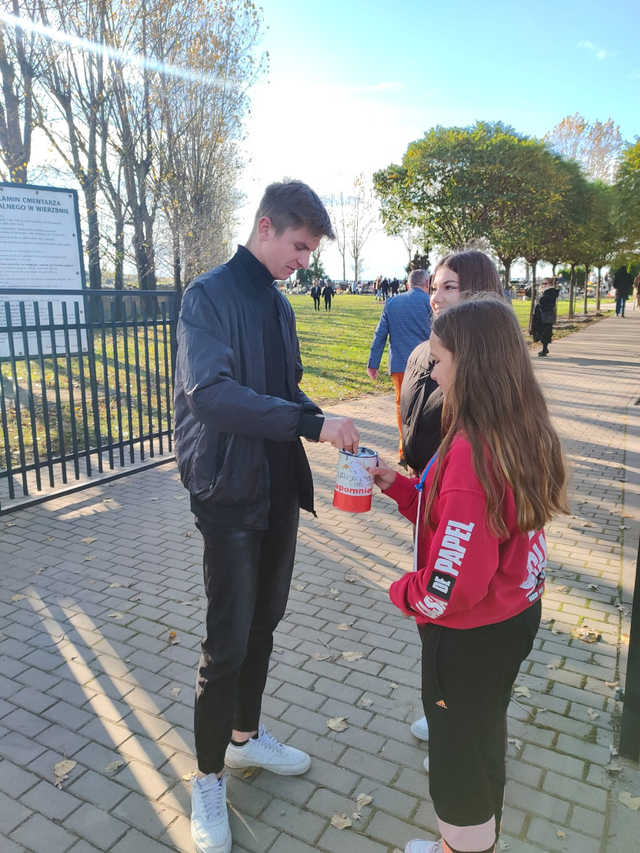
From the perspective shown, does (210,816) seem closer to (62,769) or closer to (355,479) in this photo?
(62,769)

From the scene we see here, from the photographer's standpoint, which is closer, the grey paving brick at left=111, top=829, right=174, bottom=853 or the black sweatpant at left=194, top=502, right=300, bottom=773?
the black sweatpant at left=194, top=502, right=300, bottom=773

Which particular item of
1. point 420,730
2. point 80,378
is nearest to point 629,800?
point 420,730

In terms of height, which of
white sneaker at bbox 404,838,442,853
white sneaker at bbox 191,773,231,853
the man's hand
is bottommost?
white sneaker at bbox 404,838,442,853

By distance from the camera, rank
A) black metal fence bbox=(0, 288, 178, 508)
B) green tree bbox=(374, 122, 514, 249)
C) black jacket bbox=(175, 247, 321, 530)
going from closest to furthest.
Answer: black jacket bbox=(175, 247, 321, 530) < black metal fence bbox=(0, 288, 178, 508) < green tree bbox=(374, 122, 514, 249)

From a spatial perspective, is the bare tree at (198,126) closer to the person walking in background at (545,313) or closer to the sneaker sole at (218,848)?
the person walking in background at (545,313)

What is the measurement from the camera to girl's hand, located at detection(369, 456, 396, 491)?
7.09ft

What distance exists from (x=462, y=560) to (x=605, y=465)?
6376mm

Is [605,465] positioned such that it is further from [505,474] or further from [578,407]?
[505,474]

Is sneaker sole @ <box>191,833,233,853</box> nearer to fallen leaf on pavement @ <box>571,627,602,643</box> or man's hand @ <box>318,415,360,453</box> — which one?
man's hand @ <box>318,415,360,453</box>

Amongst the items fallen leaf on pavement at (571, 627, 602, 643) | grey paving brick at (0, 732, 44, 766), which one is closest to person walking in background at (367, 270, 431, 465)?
fallen leaf on pavement at (571, 627, 602, 643)

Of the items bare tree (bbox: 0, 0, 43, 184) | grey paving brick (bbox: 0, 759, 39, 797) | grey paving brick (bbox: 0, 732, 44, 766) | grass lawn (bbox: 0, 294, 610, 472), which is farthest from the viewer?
bare tree (bbox: 0, 0, 43, 184)

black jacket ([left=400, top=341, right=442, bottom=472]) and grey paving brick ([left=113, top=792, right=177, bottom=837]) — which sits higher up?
black jacket ([left=400, top=341, right=442, bottom=472])

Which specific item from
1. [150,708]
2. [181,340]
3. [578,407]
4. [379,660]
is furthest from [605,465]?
[181,340]

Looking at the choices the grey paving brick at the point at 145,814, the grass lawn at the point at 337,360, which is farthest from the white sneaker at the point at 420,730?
the grass lawn at the point at 337,360
